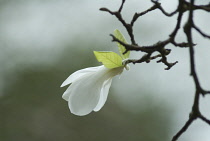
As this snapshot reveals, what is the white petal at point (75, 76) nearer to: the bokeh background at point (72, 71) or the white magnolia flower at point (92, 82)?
the white magnolia flower at point (92, 82)

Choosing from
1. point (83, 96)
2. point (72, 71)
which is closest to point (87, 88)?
point (83, 96)

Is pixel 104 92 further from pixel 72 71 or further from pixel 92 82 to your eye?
pixel 72 71

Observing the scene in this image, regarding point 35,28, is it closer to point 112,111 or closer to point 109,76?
point 112,111

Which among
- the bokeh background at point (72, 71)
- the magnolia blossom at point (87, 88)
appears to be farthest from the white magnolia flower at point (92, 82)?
the bokeh background at point (72, 71)

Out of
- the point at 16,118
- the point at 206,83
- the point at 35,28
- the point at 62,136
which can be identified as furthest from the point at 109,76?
the point at 35,28

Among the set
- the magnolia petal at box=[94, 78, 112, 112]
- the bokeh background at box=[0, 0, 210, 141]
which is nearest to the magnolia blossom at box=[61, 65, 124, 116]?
the magnolia petal at box=[94, 78, 112, 112]
